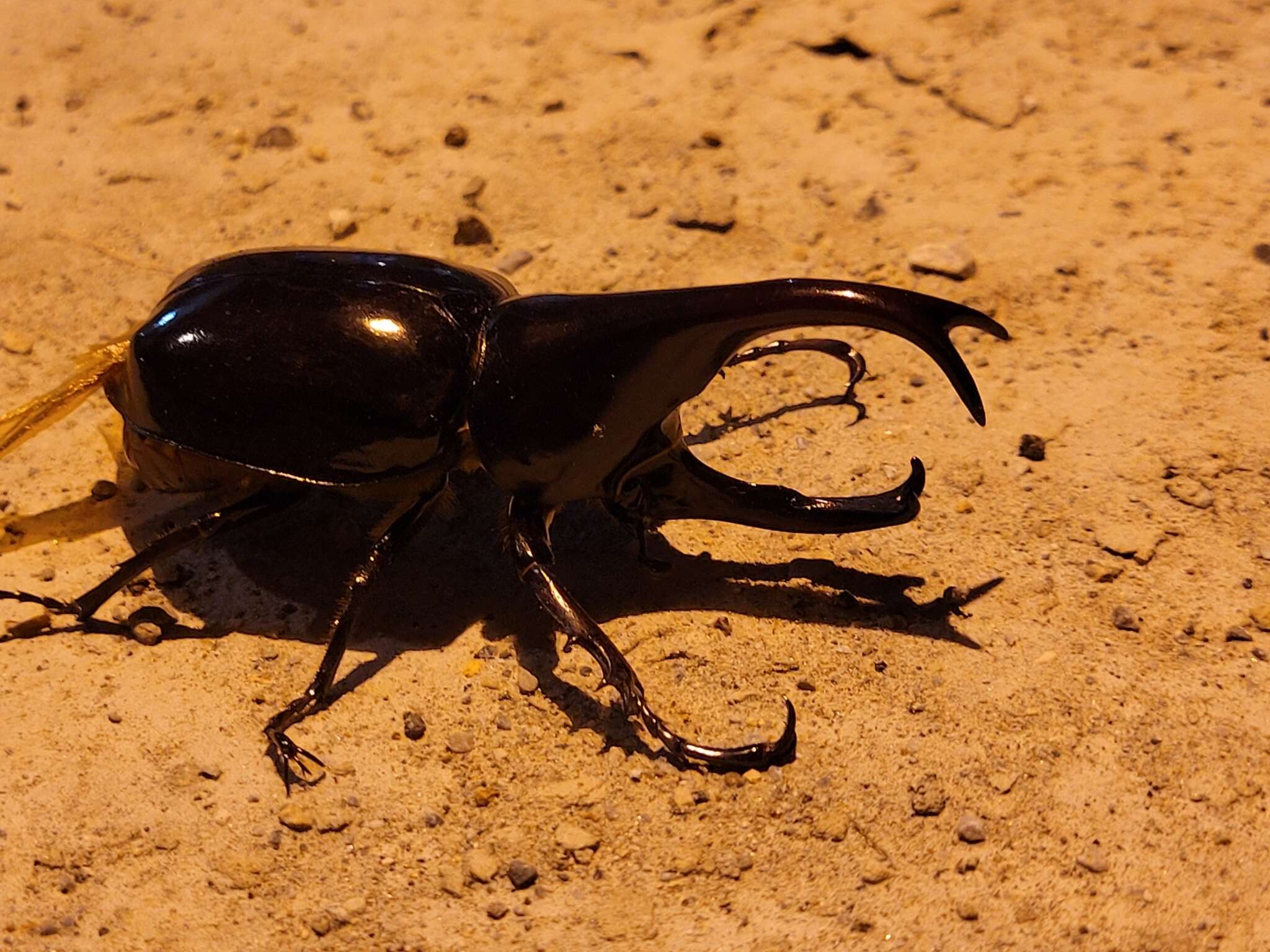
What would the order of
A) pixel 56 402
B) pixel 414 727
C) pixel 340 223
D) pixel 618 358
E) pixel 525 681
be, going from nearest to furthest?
1. pixel 618 358
2. pixel 414 727
3. pixel 525 681
4. pixel 56 402
5. pixel 340 223

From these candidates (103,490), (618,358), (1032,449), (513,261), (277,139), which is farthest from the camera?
(277,139)

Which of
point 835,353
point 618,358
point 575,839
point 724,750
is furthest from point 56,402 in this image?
point 835,353

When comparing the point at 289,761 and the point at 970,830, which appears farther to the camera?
the point at 289,761

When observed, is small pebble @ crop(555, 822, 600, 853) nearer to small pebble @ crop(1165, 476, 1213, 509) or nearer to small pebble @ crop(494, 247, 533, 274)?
small pebble @ crop(1165, 476, 1213, 509)

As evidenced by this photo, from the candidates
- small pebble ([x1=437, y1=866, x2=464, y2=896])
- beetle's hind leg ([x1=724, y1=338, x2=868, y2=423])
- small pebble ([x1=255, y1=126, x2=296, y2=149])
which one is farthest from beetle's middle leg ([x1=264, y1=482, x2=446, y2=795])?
small pebble ([x1=255, y1=126, x2=296, y2=149])

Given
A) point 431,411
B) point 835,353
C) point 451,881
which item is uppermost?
point 431,411

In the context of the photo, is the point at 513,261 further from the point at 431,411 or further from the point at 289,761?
the point at 289,761

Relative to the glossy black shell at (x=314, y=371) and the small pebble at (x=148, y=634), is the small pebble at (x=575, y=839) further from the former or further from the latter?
the small pebble at (x=148, y=634)

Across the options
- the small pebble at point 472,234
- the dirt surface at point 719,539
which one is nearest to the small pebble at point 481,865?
the dirt surface at point 719,539
